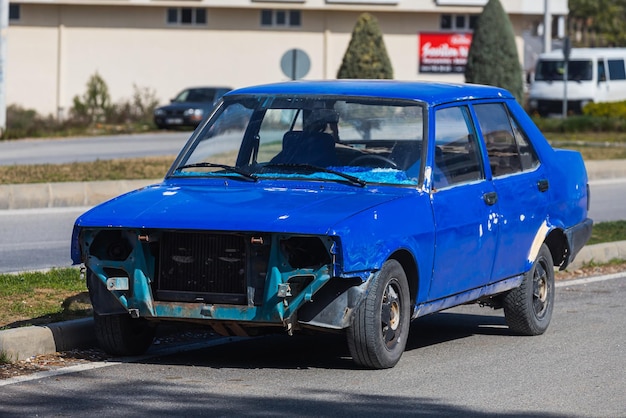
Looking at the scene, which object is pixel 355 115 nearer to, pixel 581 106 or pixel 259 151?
pixel 259 151

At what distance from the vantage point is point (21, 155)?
27922mm

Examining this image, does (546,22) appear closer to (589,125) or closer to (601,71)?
(601,71)

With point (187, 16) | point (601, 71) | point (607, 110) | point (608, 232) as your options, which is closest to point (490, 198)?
point (608, 232)

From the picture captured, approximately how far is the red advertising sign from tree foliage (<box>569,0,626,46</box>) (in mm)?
22186

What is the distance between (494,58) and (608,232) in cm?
2402

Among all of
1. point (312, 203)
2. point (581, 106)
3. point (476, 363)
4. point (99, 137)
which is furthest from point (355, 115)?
point (581, 106)

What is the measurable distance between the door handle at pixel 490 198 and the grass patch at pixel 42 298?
107 inches

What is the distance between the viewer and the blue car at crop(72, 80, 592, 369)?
23.5ft

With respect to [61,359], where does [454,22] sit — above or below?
above

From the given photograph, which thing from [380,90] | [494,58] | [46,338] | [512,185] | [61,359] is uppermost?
[494,58]

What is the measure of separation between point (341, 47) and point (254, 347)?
4487 centimetres

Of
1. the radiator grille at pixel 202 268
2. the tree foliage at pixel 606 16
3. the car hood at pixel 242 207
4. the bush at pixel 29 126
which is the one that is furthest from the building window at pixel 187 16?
the radiator grille at pixel 202 268

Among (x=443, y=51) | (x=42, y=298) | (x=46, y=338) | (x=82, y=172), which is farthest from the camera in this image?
(x=443, y=51)

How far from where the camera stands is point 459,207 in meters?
8.12
